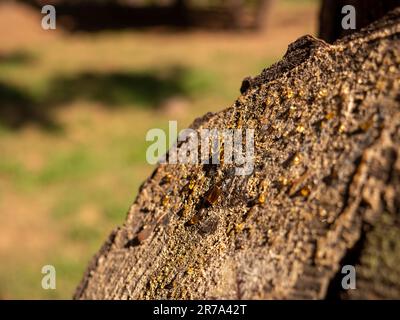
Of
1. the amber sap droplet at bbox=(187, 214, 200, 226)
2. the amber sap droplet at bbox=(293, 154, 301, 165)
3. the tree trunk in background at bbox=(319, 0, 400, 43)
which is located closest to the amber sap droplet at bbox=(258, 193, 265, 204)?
the amber sap droplet at bbox=(293, 154, 301, 165)

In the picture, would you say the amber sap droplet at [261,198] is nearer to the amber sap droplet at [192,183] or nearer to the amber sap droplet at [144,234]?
the amber sap droplet at [192,183]

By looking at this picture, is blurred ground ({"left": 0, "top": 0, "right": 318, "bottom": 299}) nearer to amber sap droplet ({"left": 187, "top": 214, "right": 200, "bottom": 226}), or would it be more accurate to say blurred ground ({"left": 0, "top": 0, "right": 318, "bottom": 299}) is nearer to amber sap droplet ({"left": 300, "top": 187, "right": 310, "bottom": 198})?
amber sap droplet ({"left": 187, "top": 214, "right": 200, "bottom": 226})

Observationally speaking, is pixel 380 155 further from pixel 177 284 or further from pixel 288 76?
pixel 177 284

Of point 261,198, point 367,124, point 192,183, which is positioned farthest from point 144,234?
point 367,124

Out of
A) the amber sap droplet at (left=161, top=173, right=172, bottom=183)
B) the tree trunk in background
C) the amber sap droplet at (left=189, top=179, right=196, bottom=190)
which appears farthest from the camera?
the tree trunk in background

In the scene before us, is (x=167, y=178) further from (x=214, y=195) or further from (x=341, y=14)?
(x=341, y=14)

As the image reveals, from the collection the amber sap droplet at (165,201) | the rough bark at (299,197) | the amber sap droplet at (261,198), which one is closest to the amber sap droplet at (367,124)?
the rough bark at (299,197)
